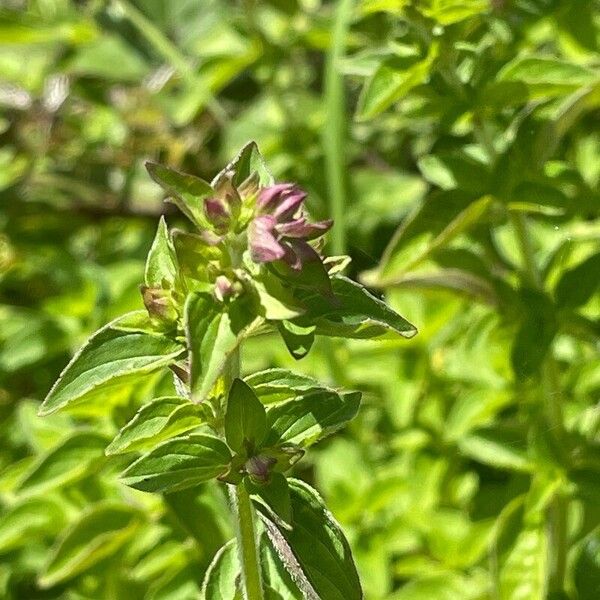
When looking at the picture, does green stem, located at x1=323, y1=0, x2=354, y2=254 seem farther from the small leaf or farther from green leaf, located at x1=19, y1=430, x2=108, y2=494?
the small leaf

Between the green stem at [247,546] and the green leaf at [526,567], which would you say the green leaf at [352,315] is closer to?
the green stem at [247,546]

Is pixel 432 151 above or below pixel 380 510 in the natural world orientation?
above

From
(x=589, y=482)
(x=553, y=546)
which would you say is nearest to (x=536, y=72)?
(x=589, y=482)

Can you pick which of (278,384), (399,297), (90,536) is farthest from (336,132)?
(278,384)

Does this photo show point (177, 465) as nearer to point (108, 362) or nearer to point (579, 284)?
point (108, 362)

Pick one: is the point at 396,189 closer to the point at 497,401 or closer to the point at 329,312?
the point at 497,401

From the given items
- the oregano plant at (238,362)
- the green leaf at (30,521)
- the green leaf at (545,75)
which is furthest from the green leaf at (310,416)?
the green leaf at (30,521)

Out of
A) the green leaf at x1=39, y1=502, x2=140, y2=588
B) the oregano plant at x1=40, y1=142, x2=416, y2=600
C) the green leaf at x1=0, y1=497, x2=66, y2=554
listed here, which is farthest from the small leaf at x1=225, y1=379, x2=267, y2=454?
the green leaf at x1=0, y1=497, x2=66, y2=554
